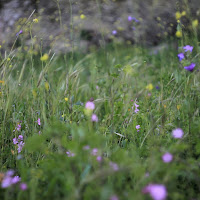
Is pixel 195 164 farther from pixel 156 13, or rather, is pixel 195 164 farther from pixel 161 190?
pixel 156 13

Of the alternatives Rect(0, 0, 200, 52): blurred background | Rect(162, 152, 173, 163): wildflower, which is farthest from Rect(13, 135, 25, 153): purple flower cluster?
Rect(162, 152, 173, 163): wildflower

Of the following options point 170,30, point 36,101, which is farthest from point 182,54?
point 36,101

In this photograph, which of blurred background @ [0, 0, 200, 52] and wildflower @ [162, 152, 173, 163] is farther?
blurred background @ [0, 0, 200, 52]

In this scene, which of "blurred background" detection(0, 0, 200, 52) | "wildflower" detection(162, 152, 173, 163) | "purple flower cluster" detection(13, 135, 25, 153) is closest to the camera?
"wildflower" detection(162, 152, 173, 163)

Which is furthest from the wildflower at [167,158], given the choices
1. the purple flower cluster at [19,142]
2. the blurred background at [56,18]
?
the purple flower cluster at [19,142]

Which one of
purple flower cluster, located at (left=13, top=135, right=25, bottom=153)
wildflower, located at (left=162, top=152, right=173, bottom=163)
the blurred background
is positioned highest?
the blurred background

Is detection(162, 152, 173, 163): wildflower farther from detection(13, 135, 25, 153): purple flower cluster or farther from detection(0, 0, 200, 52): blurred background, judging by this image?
detection(13, 135, 25, 153): purple flower cluster

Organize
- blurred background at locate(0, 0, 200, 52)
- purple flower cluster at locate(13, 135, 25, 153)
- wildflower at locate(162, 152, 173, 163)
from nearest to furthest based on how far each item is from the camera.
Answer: wildflower at locate(162, 152, 173, 163) < purple flower cluster at locate(13, 135, 25, 153) < blurred background at locate(0, 0, 200, 52)

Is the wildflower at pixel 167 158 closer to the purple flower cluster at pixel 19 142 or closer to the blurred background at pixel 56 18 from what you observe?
the blurred background at pixel 56 18

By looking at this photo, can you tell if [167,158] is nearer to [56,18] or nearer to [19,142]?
[19,142]

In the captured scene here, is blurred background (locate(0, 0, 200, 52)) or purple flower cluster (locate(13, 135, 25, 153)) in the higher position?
blurred background (locate(0, 0, 200, 52))

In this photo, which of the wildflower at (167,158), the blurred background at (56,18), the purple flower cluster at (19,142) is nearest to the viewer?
the wildflower at (167,158)

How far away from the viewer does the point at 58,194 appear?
854mm

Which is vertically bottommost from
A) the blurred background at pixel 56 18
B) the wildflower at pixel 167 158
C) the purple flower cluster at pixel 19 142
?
the purple flower cluster at pixel 19 142
